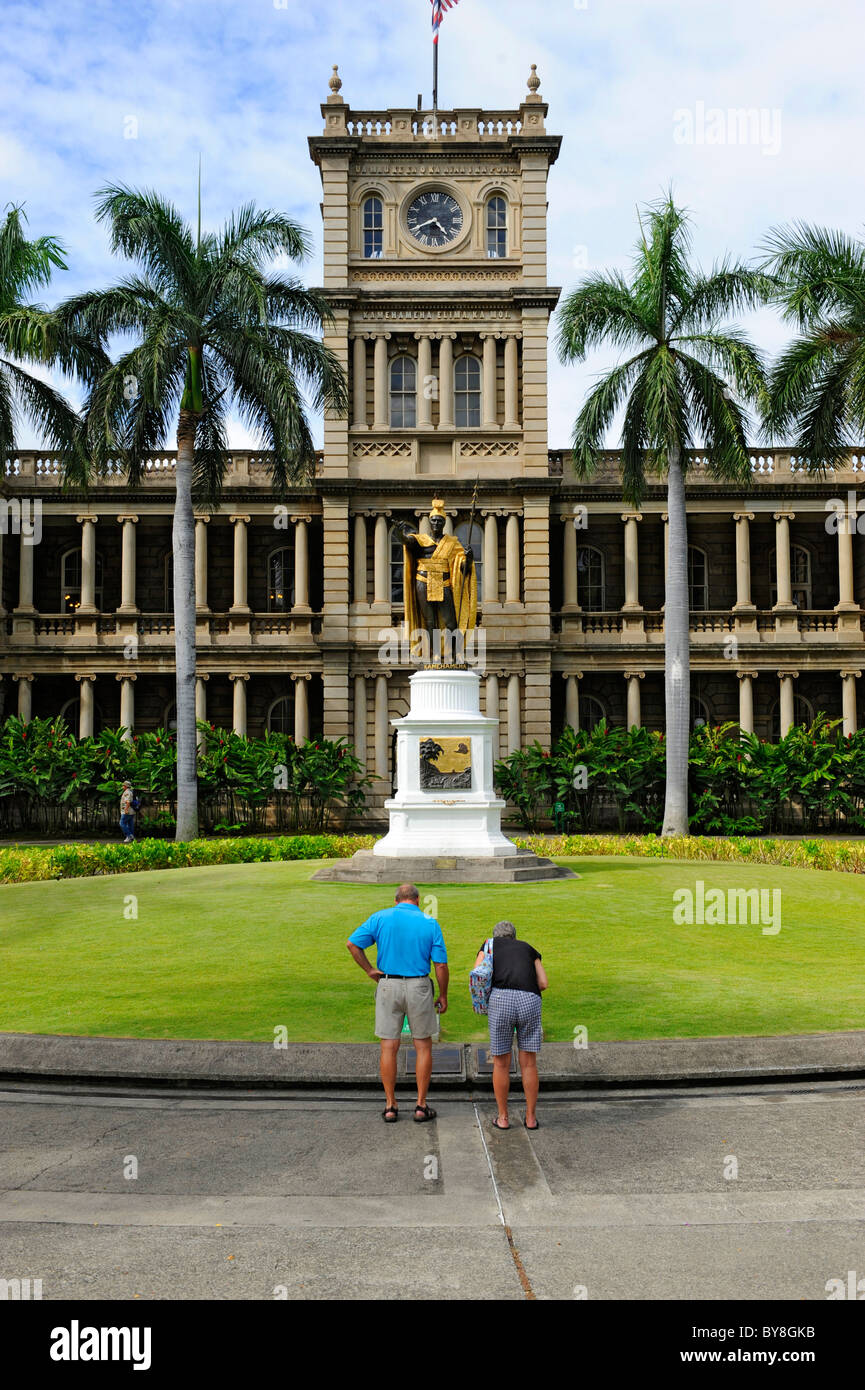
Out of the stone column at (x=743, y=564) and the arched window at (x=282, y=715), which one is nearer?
the stone column at (x=743, y=564)

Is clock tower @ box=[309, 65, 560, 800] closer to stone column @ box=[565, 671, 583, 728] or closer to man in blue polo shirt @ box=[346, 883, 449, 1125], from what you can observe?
stone column @ box=[565, 671, 583, 728]

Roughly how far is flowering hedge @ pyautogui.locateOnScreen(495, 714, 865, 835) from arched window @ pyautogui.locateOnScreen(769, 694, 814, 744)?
6650 mm

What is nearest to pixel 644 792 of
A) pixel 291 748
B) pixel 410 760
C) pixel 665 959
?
pixel 291 748

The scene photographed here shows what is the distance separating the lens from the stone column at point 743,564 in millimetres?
36500

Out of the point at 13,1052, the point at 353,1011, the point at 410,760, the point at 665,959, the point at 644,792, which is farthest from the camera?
the point at 644,792

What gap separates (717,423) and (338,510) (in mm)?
13324

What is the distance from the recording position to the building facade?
35.1 meters

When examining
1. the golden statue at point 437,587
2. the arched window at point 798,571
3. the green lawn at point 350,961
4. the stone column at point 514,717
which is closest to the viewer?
the green lawn at point 350,961

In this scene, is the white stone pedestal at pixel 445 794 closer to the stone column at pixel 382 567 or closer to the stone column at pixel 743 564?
the stone column at pixel 382 567

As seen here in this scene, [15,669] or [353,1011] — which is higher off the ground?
[15,669]

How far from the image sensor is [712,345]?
25125mm

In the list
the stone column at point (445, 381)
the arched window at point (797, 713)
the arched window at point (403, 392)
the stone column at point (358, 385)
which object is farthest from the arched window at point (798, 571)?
the stone column at point (358, 385)

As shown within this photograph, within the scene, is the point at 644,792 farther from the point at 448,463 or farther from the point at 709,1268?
the point at 709,1268

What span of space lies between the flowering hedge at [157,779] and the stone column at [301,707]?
401cm
